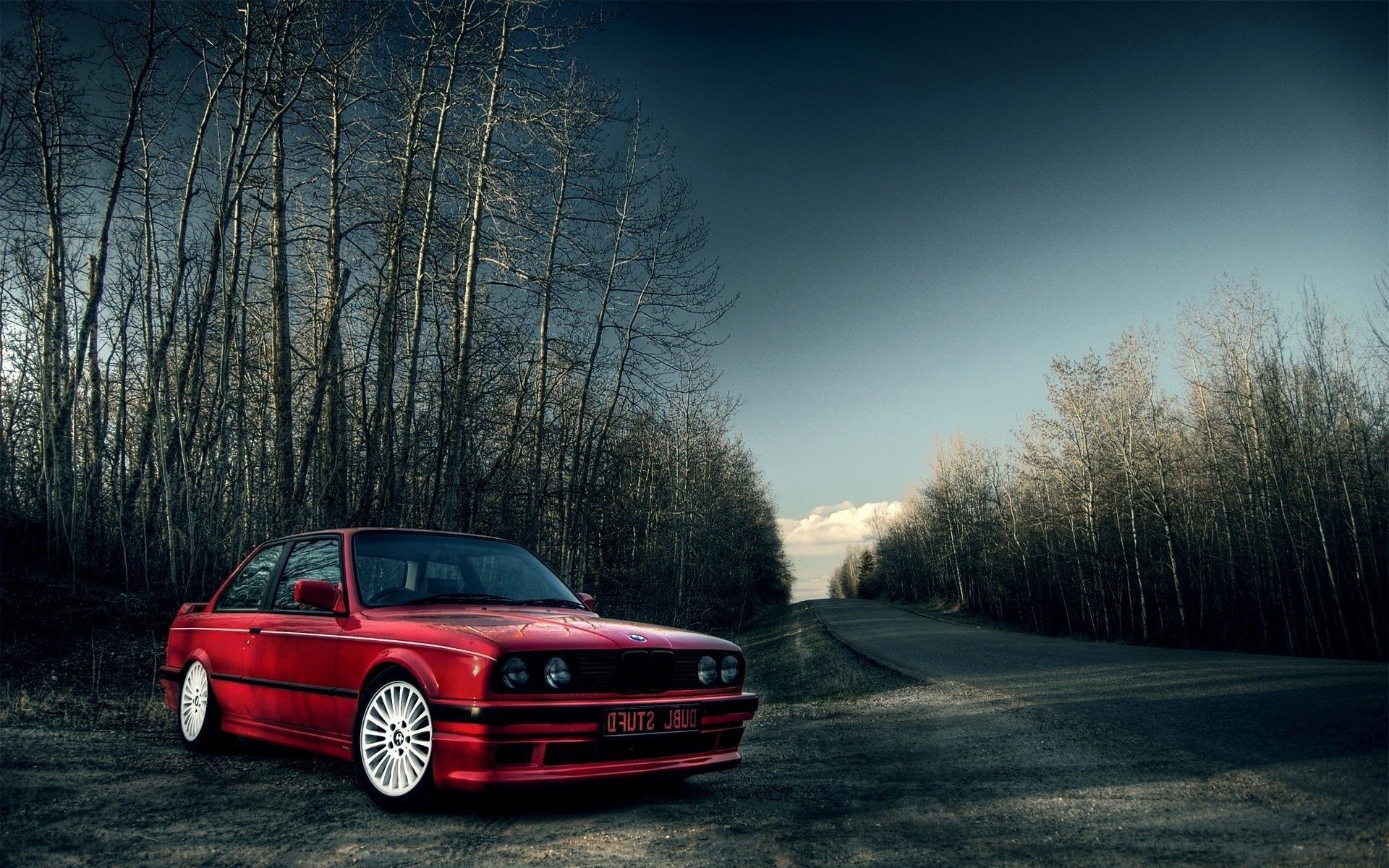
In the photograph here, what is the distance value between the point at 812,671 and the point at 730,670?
872cm

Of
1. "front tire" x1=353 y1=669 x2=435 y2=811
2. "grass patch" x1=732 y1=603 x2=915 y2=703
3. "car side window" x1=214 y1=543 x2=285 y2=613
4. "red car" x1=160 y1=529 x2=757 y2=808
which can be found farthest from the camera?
"grass patch" x1=732 y1=603 x2=915 y2=703

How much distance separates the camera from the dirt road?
10.3 ft

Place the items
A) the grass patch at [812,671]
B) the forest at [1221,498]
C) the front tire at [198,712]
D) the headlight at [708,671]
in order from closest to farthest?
the headlight at [708,671] < the front tire at [198,712] < the grass patch at [812,671] < the forest at [1221,498]

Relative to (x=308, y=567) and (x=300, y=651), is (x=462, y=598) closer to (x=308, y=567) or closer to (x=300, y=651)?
(x=300, y=651)

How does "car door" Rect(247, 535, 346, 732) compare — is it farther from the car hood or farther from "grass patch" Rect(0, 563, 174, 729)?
"grass patch" Rect(0, 563, 174, 729)

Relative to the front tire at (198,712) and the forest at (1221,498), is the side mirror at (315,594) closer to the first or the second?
the front tire at (198,712)

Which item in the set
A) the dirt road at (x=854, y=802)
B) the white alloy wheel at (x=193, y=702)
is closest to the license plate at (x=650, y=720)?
the dirt road at (x=854, y=802)

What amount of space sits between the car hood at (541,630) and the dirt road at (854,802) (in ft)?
2.48

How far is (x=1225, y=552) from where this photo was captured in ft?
101

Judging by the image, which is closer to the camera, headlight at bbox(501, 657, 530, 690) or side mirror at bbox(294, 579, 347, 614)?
headlight at bbox(501, 657, 530, 690)

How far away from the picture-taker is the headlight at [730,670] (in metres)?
4.52

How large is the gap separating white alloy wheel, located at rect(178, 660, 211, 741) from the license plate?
3.27 m

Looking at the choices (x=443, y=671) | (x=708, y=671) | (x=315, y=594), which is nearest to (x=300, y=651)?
(x=315, y=594)

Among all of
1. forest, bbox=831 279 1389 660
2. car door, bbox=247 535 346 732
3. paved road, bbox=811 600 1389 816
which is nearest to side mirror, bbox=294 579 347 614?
car door, bbox=247 535 346 732
